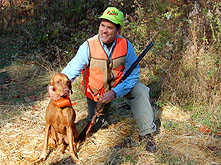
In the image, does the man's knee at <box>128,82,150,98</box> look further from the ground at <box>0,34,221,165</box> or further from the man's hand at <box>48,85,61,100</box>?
the man's hand at <box>48,85,61,100</box>

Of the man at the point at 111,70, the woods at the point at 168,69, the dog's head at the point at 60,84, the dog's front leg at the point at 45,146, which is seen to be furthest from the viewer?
the woods at the point at 168,69

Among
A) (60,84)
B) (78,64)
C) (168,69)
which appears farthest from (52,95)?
(168,69)

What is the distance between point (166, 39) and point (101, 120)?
216 cm

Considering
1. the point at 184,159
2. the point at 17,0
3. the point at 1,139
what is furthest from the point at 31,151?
the point at 17,0

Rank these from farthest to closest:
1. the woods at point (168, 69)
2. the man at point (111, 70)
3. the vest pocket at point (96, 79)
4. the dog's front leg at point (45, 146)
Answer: the woods at point (168, 69)
the vest pocket at point (96, 79)
the man at point (111, 70)
the dog's front leg at point (45, 146)

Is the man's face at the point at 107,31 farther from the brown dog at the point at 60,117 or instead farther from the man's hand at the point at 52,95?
the man's hand at the point at 52,95

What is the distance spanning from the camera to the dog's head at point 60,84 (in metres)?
3.17

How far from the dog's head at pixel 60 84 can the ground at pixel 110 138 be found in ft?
3.05

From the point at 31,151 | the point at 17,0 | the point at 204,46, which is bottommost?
the point at 31,151

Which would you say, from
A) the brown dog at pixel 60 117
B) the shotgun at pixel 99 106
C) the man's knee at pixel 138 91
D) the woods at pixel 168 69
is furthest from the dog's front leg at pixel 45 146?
the man's knee at pixel 138 91

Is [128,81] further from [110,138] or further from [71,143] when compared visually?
[71,143]

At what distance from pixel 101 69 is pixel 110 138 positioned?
1.08 m

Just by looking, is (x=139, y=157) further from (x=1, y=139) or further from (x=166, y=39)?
(x=166, y=39)

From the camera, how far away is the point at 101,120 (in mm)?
4207
